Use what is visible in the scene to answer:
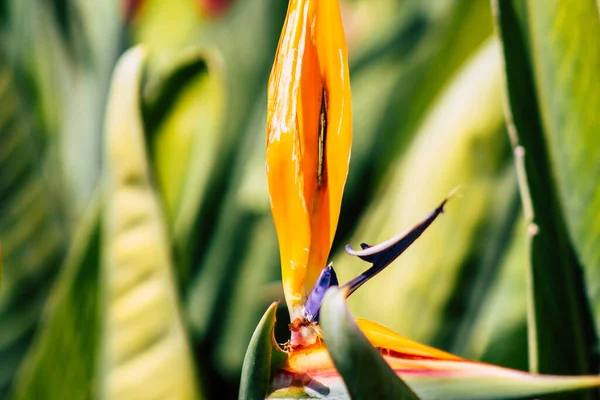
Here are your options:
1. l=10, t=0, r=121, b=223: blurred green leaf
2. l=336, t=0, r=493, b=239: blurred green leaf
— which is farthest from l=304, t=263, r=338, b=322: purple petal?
l=10, t=0, r=121, b=223: blurred green leaf

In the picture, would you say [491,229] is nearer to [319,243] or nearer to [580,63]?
[580,63]

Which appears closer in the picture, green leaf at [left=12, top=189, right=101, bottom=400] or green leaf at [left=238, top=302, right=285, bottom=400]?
green leaf at [left=238, top=302, right=285, bottom=400]

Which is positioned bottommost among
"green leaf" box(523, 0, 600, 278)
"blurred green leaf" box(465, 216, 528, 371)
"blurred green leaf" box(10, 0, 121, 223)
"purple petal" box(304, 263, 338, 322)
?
"blurred green leaf" box(465, 216, 528, 371)

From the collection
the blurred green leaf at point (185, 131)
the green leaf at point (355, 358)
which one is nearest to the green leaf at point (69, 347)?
the blurred green leaf at point (185, 131)

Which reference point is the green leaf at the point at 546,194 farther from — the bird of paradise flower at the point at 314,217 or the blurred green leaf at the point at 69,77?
the blurred green leaf at the point at 69,77

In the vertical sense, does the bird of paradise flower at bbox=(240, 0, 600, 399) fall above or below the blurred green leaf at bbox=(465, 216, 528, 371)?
above

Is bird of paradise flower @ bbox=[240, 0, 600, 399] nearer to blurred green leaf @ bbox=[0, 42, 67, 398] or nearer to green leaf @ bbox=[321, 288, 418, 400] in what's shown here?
green leaf @ bbox=[321, 288, 418, 400]
